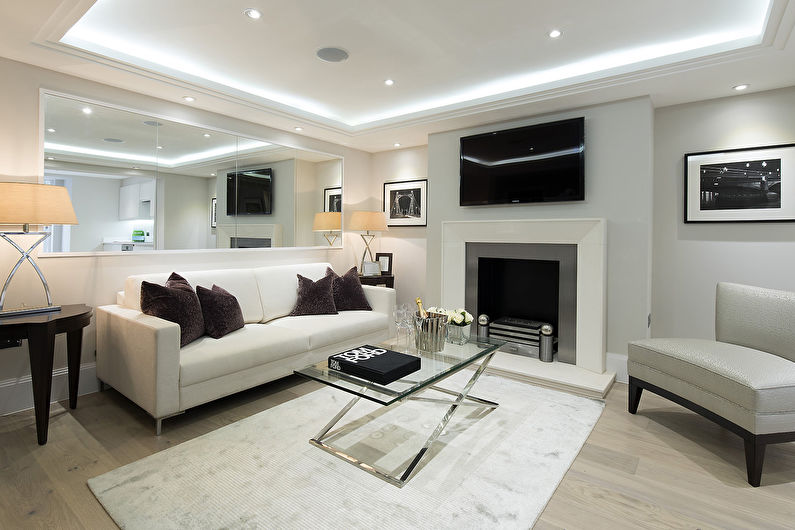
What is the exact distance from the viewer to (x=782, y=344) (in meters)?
2.57

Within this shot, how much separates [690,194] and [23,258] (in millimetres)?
5002

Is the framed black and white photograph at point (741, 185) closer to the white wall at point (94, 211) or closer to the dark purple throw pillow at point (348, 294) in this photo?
the dark purple throw pillow at point (348, 294)

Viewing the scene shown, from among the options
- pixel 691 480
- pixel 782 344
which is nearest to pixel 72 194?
pixel 691 480

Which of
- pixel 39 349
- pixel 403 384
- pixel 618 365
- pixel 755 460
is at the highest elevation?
pixel 39 349

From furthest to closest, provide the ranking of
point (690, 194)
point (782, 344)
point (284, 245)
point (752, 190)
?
point (284, 245)
point (690, 194)
point (752, 190)
point (782, 344)

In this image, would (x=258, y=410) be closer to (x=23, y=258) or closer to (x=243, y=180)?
Answer: (x=23, y=258)

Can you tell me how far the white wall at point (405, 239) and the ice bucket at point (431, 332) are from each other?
8.37 feet

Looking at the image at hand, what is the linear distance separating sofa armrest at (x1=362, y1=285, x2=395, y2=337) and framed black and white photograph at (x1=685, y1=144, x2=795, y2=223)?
2757 millimetres

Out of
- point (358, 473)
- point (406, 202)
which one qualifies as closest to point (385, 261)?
point (406, 202)

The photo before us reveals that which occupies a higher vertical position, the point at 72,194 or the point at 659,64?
the point at 659,64

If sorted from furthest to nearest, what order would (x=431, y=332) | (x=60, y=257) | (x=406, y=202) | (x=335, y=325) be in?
(x=406, y=202) < (x=335, y=325) < (x=60, y=257) < (x=431, y=332)

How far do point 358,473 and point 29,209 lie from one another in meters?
2.44

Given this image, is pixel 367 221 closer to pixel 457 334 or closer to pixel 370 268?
pixel 370 268

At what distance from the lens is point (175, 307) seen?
2824 mm
